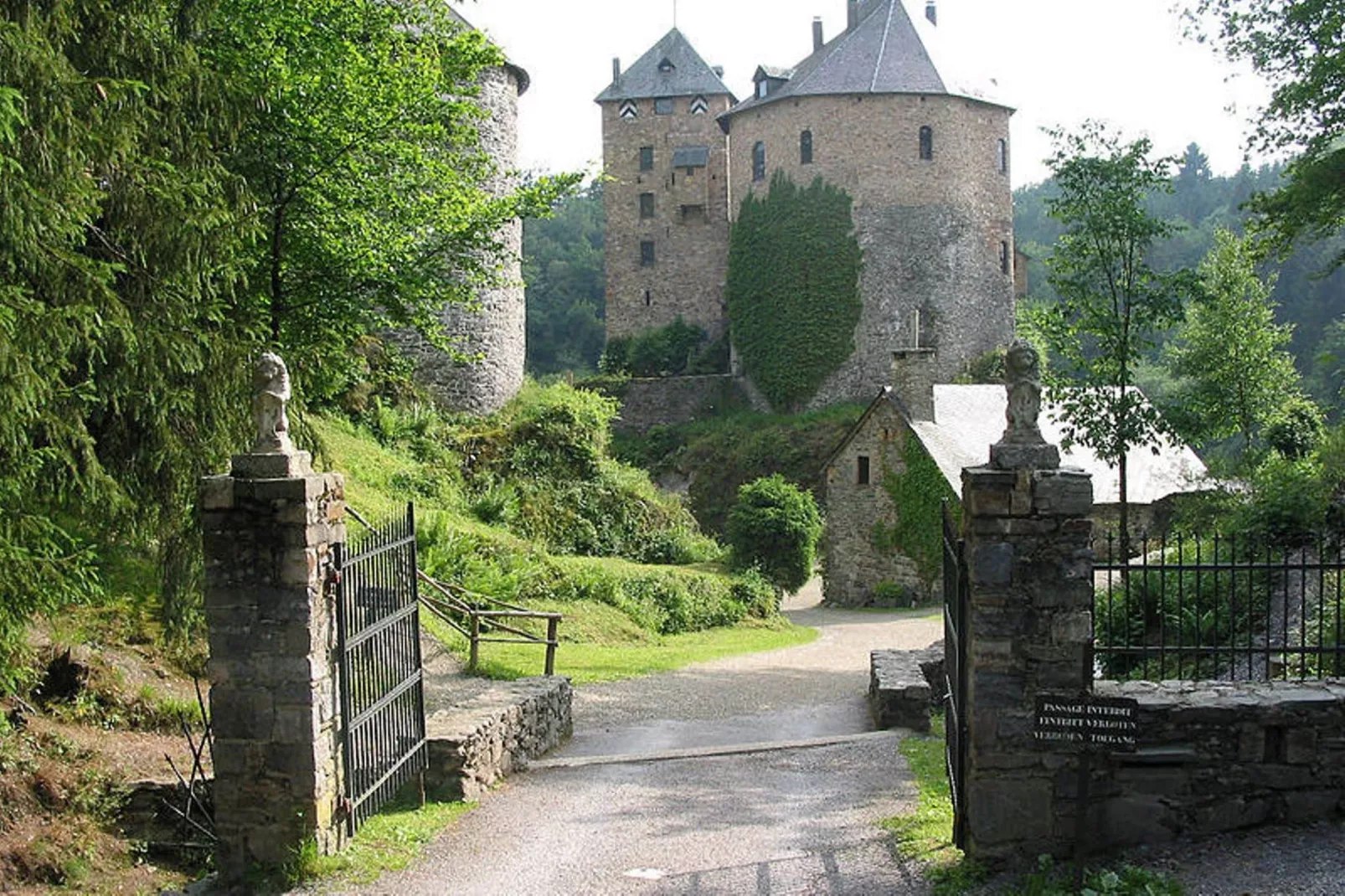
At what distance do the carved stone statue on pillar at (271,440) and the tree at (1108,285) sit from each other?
482 inches

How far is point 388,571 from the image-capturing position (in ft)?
29.7

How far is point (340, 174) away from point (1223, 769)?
11.3 m

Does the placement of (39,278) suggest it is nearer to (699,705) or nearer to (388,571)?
(388,571)

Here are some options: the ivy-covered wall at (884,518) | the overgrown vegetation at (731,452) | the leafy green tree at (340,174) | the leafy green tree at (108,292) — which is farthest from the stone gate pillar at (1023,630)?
the overgrown vegetation at (731,452)

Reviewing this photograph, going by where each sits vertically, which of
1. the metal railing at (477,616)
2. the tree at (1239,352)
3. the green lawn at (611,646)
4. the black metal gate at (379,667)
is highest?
the tree at (1239,352)

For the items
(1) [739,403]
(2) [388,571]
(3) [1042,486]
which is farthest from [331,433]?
(1) [739,403]

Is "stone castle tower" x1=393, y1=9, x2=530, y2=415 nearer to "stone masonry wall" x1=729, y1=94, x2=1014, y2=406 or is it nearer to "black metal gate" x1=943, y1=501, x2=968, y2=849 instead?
"stone masonry wall" x1=729, y1=94, x2=1014, y2=406

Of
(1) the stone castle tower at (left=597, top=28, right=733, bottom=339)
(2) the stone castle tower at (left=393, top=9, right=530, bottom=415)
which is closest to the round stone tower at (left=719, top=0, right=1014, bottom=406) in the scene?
(1) the stone castle tower at (left=597, top=28, right=733, bottom=339)

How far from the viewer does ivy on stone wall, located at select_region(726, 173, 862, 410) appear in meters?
46.8

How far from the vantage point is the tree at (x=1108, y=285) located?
57.9 feet

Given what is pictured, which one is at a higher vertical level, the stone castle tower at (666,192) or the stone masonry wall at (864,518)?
the stone castle tower at (666,192)

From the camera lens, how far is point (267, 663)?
307 inches

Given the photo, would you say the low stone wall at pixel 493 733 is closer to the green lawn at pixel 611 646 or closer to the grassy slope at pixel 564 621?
the green lawn at pixel 611 646

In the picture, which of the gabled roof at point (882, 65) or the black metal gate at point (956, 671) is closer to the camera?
the black metal gate at point (956, 671)
